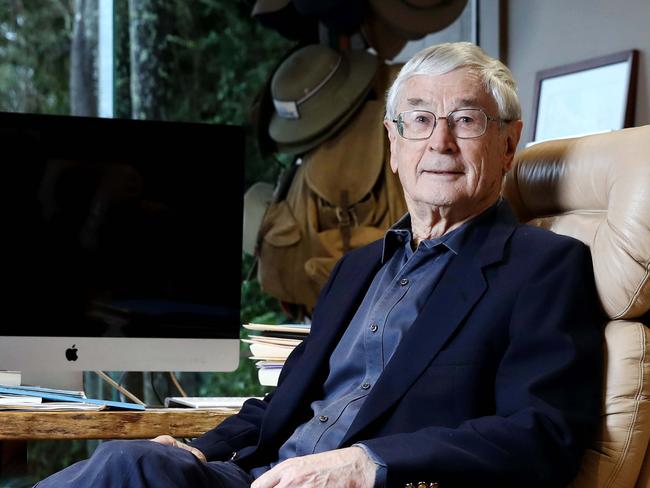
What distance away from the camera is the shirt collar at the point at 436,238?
1.85 metres

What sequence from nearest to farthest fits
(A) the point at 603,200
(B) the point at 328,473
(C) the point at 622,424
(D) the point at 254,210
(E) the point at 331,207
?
(B) the point at 328,473 → (C) the point at 622,424 → (A) the point at 603,200 → (E) the point at 331,207 → (D) the point at 254,210

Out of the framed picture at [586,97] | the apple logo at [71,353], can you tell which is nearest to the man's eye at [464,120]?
the apple logo at [71,353]

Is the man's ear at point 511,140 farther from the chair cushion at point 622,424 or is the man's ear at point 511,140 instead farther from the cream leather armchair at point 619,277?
the chair cushion at point 622,424

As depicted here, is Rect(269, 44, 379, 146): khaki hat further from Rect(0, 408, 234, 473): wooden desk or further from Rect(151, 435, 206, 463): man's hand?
Rect(151, 435, 206, 463): man's hand

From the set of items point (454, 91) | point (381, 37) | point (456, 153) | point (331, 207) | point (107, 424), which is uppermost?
point (381, 37)

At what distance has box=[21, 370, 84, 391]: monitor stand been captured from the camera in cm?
238

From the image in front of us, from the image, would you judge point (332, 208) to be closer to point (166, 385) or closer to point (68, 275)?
point (166, 385)

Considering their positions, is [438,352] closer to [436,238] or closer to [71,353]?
[436,238]

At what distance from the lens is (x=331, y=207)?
3.59 m

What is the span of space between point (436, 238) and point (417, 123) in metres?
0.21

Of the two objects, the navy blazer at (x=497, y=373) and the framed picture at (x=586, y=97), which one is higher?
the framed picture at (x=586, y=97)

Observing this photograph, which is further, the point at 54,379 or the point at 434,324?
the point at 54,379

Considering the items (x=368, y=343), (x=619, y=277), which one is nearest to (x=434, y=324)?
(x=368, y=343)

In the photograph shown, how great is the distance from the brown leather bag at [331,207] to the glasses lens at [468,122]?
162cm
